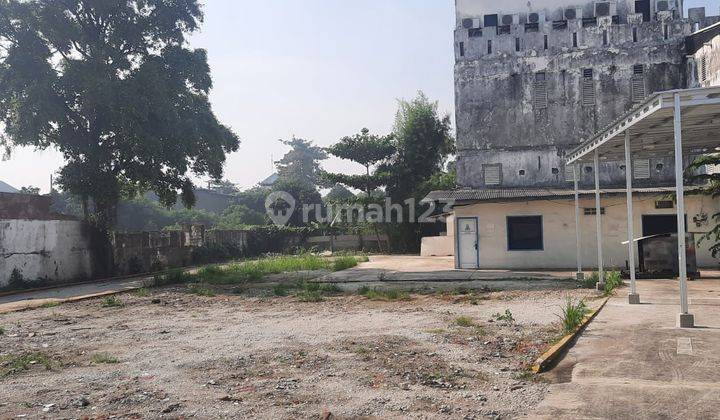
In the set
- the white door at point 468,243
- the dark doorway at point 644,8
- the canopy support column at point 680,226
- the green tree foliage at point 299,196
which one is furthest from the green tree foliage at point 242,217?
the canopy support column at point 680,226

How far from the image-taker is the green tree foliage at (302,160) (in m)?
77.6

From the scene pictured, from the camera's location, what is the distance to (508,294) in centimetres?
1452

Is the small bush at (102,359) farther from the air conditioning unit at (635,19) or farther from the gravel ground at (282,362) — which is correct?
the air conditioning unit at (635,19)

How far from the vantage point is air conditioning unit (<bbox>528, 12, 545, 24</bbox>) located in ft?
101

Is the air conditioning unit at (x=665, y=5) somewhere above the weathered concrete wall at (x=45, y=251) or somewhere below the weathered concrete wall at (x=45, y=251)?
above

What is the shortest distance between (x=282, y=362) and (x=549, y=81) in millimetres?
26117

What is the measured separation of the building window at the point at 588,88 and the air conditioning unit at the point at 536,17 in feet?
Result: 11.3

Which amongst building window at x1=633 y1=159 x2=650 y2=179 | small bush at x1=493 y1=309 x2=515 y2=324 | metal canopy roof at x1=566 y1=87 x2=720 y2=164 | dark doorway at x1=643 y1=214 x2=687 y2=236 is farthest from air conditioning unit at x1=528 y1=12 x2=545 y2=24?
small bush at x1=493 y1=309 x2=515 y2=324

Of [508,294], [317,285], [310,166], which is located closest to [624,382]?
[508,294]


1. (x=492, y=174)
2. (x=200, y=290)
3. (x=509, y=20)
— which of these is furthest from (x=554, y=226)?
(x=509, y=20)

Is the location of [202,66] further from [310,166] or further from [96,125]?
[310,166]

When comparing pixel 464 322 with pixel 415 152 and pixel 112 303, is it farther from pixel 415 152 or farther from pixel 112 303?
pixel 415 152

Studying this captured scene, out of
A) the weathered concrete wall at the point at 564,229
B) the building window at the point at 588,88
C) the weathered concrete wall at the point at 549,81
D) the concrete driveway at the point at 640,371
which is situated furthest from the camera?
the building window at the point at 588,88

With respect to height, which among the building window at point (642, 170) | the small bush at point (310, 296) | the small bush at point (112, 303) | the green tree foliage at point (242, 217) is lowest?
the small bush at point (112, 303)
